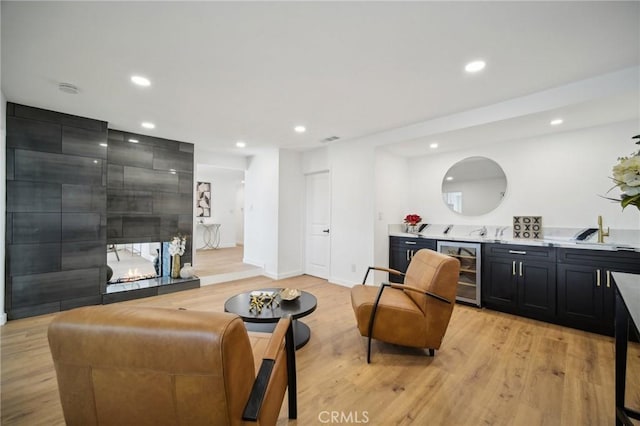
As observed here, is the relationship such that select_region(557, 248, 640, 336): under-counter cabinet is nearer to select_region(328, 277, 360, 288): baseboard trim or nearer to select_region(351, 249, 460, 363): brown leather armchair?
select_region(351, 249, 460, 363): brown leather armchair

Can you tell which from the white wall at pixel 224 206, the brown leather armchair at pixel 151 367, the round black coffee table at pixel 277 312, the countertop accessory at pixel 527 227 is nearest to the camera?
the brown leather armchair at pixel 151 367

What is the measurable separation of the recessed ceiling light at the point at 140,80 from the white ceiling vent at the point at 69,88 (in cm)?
68

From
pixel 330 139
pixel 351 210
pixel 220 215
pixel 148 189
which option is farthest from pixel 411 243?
pixel 220 215

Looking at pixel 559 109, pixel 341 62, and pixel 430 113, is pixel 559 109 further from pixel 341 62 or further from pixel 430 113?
pixel 341 62

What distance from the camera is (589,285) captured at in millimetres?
2807

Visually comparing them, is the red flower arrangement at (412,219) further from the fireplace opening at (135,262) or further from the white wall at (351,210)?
the fireplace opening at (135,262)

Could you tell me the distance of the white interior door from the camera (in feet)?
17.1

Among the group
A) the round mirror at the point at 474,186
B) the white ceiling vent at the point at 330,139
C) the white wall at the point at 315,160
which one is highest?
the white ceiling vent at the point at 330,139

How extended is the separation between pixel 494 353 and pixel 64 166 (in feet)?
17.4

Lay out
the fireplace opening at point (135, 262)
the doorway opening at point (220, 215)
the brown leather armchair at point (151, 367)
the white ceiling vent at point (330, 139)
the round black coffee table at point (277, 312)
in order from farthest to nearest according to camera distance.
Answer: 1. the doorway opening at point (220, 215)
2. the white ceiling vent at point (330, 139)
3. the fireplace opening at point (135, 262)
4. the round black coffee table at point (277, 312)
5. the brown leather armchair at point (151, 367)

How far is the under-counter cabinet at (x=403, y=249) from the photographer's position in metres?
4.06

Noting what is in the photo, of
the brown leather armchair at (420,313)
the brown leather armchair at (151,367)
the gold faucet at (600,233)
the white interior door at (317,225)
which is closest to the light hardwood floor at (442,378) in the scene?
the brown leather armchair at (420,313)

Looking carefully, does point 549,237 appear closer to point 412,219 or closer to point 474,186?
point 474,186

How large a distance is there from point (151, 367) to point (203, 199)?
26.8 feet
